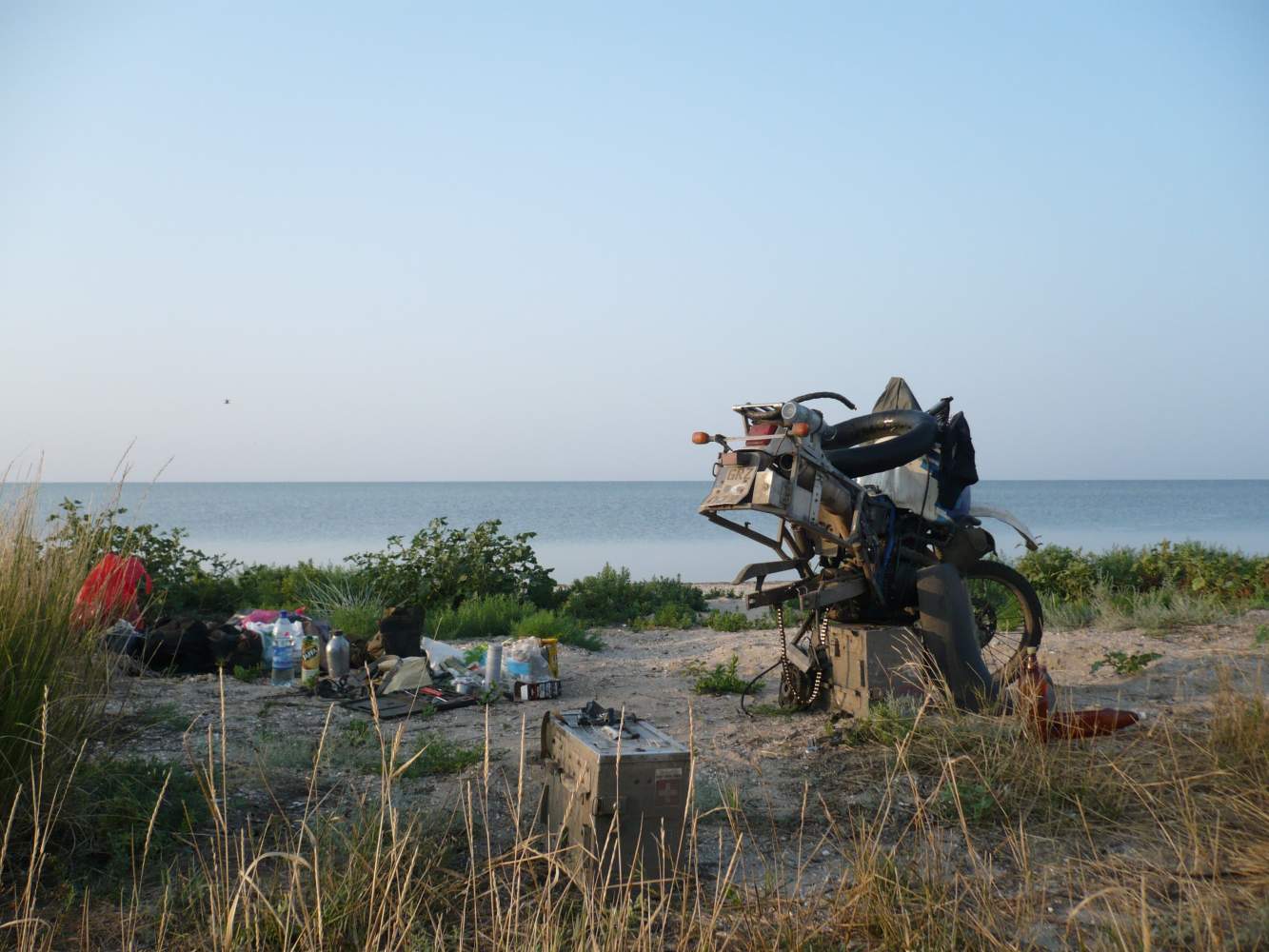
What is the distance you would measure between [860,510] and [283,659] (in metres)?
4.48

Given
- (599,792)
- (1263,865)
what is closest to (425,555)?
(599,792)

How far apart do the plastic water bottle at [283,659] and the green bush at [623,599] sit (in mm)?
3997

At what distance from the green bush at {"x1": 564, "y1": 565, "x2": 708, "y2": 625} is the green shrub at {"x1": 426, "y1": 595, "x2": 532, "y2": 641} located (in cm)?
104

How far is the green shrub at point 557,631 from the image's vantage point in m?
9.28

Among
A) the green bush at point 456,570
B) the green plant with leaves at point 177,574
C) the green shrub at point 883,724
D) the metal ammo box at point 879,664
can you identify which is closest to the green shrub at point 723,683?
the metal ammo box at point 879,664

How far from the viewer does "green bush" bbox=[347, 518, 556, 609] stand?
10.9 m

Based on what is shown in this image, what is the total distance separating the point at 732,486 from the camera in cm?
538

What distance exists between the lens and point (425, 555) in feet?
37.3

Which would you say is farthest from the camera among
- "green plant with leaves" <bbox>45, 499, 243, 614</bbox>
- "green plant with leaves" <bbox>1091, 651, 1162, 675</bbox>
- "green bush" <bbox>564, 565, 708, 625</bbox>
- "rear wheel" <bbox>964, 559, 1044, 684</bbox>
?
"green bush" <bbox>564, 565, 708, 625</bbox>

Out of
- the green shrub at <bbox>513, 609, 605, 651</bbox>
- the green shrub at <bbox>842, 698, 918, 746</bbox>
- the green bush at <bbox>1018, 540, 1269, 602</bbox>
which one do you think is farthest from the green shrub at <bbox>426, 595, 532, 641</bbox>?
the green bush at <bbox>1018, 540, 1269, 602</bbox>

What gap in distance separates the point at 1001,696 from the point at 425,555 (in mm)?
7531

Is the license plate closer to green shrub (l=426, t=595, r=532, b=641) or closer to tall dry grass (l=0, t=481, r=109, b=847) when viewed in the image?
tall dry grass (l=0, t=481, r=109, b=847)

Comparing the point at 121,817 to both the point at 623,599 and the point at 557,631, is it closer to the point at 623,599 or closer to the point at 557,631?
the point at 557,631

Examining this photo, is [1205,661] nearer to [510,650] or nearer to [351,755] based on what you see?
[510,650]
